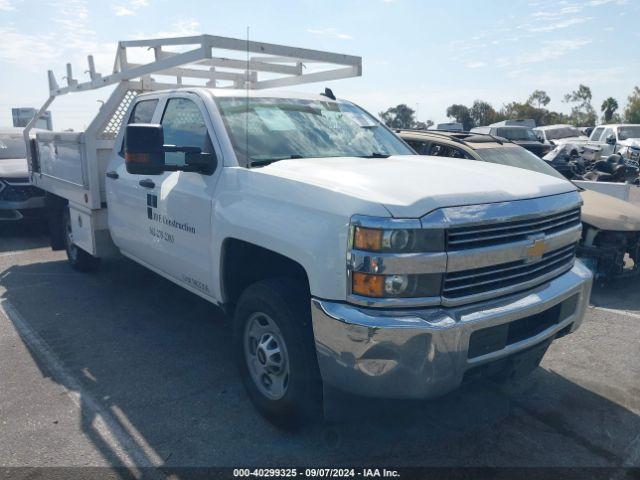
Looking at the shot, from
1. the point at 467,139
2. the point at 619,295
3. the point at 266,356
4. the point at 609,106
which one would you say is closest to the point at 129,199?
the point at 266,356

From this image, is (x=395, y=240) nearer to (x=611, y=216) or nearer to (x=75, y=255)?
(x=611, y=216)

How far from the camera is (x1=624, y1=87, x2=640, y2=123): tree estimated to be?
Answer: 58250 millimetres

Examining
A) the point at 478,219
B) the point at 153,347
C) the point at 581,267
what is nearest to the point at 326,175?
the point at 478,219

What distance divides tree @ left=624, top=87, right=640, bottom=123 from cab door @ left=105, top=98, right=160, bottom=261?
63.3 m

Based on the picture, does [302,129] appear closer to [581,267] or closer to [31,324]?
[581,267]

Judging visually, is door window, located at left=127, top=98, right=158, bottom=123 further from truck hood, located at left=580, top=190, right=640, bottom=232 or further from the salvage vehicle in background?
truck hood, located at left=580, top=190, right=640, bottom=232

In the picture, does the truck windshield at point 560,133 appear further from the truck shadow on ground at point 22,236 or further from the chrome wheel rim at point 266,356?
the chrome wheel rim at point 266,356

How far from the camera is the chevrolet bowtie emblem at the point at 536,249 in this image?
9.87 feet

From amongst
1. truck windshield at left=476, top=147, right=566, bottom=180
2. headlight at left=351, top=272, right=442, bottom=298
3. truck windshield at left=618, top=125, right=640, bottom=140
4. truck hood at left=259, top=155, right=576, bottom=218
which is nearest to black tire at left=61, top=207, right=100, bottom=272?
truck hood at left=259, top=155, right=576, bottom=218

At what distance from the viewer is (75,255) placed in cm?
677

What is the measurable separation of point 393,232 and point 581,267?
175 cm

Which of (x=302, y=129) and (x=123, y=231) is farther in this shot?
(x=123, y=231)

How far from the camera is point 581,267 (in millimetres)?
3668

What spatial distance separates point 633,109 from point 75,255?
6585cm
